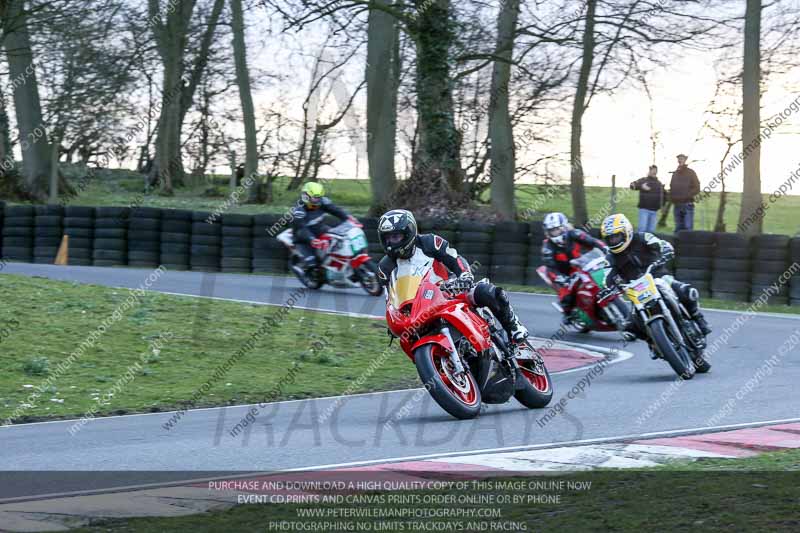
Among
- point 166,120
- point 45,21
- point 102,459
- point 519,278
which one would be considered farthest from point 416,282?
point 166,120

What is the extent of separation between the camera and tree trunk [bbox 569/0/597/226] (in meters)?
21.7

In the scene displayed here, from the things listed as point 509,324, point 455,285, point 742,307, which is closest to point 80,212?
point 742,307

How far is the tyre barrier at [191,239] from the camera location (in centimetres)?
2002

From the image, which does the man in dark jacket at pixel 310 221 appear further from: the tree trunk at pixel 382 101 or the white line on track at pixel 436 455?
the white line on track at pixel 436 455

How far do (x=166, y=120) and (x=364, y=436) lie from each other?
30792mm

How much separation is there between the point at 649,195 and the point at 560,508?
15845 mm

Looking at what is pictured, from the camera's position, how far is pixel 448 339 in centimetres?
801

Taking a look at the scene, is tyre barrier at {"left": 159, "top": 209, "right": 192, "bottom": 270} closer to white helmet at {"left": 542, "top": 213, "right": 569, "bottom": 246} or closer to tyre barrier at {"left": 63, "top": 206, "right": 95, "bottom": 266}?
tyre barrier at {"left": 63, "top": 206, "right": 95, "bottom": 266}

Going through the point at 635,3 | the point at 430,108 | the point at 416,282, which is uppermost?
the point at 635,3

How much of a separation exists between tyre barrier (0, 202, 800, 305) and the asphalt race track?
25.4 ft

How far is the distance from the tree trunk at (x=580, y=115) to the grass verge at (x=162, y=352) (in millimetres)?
9149

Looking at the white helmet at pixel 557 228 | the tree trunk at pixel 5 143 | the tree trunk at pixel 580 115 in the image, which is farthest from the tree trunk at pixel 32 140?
the white helmet at pixel 557 228

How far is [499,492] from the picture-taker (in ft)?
17.8

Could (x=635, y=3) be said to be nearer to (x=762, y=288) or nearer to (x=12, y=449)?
(x=762, y=288)
